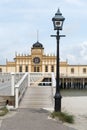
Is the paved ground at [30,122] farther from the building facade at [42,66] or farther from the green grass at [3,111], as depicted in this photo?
the building facade at [42,66]

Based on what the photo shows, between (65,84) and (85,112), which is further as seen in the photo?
(65,84)

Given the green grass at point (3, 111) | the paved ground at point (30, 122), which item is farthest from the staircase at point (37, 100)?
the paved ground at point (30, 122)

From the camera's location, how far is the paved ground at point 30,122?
13632 mm

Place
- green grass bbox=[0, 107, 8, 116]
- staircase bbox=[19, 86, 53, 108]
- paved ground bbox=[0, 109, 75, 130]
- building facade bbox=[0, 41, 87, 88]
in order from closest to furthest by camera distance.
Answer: paved ground bbox=[0, 109, 75, 130]
green grass bbox=[0, 107, 8, 116]
staircase bbox=[19, 86, 53, 108]
building facade bbox=[0, 41, 87, 88]

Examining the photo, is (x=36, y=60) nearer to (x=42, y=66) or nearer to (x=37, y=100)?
(x=42, y=66)

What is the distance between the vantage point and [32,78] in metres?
34.2

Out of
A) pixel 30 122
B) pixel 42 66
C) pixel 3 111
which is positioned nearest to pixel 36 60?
pixel 42 66

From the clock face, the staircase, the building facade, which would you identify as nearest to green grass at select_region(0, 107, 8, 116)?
the staircase

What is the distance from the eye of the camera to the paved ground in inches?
537

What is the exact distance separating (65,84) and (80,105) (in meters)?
111

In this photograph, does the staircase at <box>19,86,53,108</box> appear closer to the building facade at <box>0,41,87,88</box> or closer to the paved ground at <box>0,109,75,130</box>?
the paved ground at <box>0,109,75,130</box>

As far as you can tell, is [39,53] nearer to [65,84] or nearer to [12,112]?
[65,84]

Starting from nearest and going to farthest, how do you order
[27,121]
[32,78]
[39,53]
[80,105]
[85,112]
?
[27,121] < [85,112] < [80,105] < [32,78] < [39,53]

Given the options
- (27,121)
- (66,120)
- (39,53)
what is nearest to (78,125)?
(66,120)
